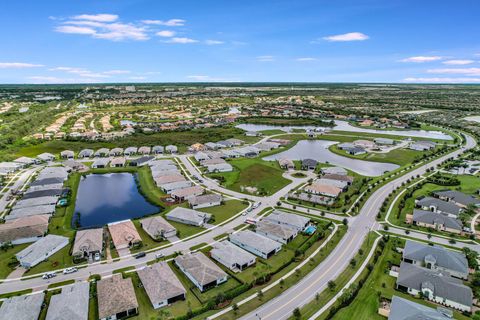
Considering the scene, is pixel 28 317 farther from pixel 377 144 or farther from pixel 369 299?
pixel 377 144

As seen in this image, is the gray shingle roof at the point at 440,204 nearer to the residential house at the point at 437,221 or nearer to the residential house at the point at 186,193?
the residential house at the point at 437,221

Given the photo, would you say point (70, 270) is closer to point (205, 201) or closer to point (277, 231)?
point (205, 201)

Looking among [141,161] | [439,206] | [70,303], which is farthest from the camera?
[141,161]

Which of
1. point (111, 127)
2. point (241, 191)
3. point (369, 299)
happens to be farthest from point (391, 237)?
point (111, 127)

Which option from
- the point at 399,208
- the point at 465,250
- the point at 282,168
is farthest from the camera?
the point at 282,168

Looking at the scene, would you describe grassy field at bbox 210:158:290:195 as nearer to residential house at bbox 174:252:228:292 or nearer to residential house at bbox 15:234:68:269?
residential house at bbox 174:252:228:292

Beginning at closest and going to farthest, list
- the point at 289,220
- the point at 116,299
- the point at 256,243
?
the point at 116,299
the point at 256,243
the point at 289,220

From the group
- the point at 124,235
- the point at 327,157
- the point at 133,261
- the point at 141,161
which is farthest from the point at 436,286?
the point at 141,161

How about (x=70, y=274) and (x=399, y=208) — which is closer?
(x=70, y=274)
